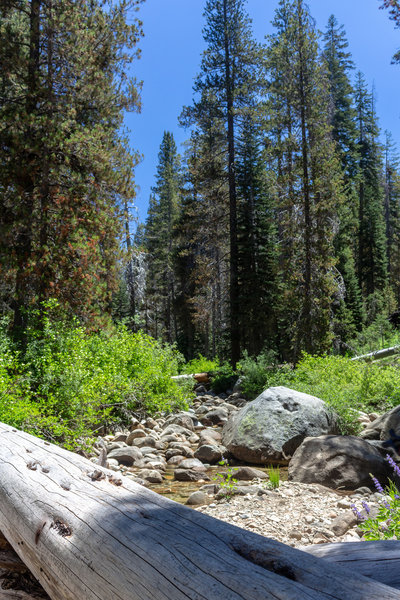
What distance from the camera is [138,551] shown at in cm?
188

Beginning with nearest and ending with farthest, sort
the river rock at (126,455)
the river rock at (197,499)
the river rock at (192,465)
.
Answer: the river rock at (197,499) < the river rock at (192,465) < the river rock at (126,455)

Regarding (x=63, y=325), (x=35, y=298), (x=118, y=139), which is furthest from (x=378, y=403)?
(x=118, y=139)

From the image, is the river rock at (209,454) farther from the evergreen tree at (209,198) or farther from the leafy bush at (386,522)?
the evergreen tree at (209,198)

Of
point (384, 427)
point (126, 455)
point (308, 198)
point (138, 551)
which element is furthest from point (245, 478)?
point (308, 198)

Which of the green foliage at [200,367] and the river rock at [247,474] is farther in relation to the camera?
the green foliage at [200,367]

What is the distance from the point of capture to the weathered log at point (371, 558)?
6.12 ft

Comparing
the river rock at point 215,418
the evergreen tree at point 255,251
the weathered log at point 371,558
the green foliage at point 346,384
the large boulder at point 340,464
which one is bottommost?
the river rock at point 215,418

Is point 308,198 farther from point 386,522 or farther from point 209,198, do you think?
point 386,522

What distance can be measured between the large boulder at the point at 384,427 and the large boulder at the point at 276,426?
0.64m

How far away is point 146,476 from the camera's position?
6.24 metres

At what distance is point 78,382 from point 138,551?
5293 millimetres

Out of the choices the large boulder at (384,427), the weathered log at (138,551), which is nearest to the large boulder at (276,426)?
the large boulder at (384,427)

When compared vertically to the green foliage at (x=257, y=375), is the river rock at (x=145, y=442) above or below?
below

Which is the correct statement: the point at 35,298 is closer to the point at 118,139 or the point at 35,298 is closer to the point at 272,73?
the point at 118,139
